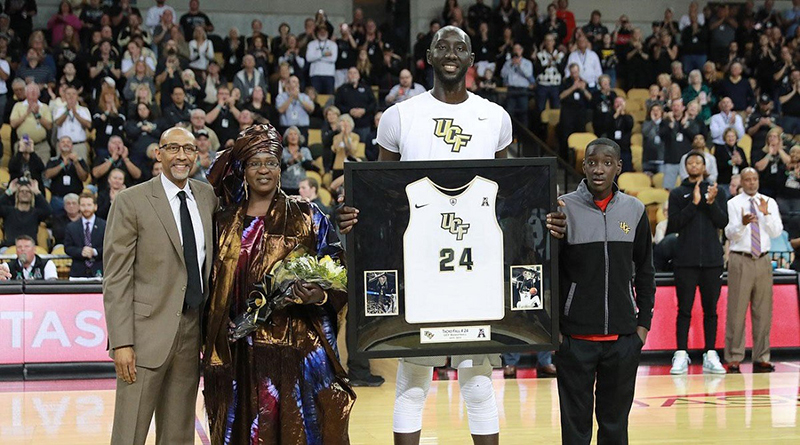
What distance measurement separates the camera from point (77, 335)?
399 inches

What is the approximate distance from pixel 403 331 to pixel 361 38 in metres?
12.8

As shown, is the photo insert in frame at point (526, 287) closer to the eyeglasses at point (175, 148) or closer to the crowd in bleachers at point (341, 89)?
the eyeglasses at point (175, 148)

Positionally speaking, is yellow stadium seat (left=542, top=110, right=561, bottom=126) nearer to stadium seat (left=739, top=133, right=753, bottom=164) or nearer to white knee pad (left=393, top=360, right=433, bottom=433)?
stadium seat (left=739, top=133, right=753, bottom=164)

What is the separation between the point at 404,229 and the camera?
4.58 metres

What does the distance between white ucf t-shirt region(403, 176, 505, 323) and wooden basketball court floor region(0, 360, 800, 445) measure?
2588 millimetres

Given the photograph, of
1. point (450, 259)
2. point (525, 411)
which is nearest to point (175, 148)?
point (450, 259)

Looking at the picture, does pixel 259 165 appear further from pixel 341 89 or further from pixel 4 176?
pixel 341 89

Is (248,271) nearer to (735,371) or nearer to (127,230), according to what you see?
(127,230)

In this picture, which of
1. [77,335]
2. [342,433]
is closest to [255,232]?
[342,433]

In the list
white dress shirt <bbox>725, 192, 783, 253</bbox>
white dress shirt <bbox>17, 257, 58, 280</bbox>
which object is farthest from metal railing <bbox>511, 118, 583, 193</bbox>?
white dress shirt <bbox>17, 257, 58, 280</bbox>

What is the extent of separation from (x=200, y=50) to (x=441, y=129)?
1149cm

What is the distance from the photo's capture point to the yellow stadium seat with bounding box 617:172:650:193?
15023 mm

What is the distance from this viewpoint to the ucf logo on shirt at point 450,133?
4.87 metres

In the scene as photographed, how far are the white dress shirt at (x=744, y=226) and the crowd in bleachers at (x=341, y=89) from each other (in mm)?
3136
